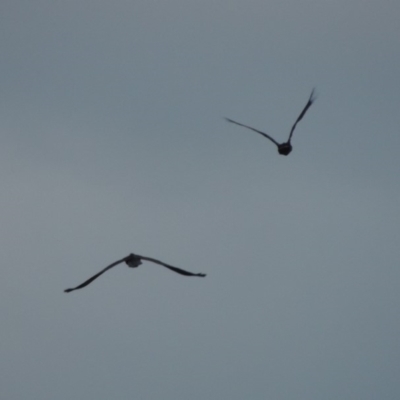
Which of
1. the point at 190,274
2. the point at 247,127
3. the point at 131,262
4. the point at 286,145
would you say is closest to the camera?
the point at 190,274

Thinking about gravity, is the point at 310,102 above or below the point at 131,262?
above

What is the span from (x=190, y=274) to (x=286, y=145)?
58.7 feet

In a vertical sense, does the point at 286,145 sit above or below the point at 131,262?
above

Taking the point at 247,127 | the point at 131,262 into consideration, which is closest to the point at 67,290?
the point at 131,262

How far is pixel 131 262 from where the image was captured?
56.4 m

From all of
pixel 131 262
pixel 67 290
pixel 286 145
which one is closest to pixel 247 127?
pixel 286 145

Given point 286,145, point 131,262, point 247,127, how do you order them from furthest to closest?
point 286,145
point 247,127
point 131,262

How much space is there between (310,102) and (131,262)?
1743 centimetres

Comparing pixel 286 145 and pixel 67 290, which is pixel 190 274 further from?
pixel 286 145

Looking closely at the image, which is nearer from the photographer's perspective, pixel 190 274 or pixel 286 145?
pixel 190 274

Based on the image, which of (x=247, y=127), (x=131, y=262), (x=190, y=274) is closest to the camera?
(x=190, y=274)

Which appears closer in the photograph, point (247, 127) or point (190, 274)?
point (190, 274)

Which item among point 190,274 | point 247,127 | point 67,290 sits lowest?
point 67,290

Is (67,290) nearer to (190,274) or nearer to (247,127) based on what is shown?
(190,274)
